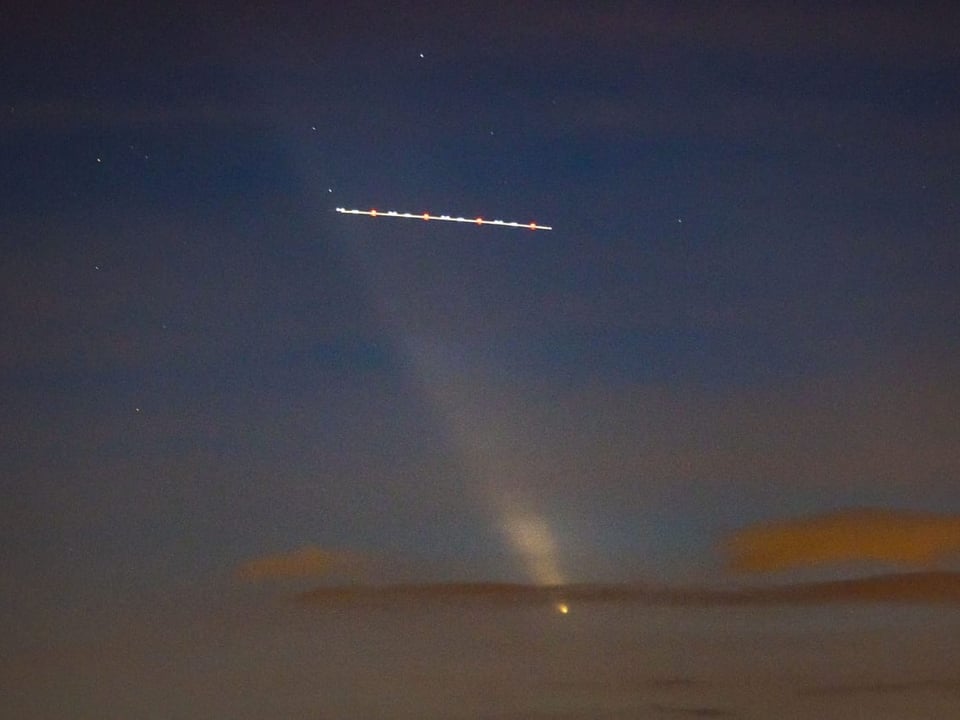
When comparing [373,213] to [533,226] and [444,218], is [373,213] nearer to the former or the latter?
[444,218]

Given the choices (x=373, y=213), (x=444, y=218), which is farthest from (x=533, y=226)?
(x=373, y=213)
